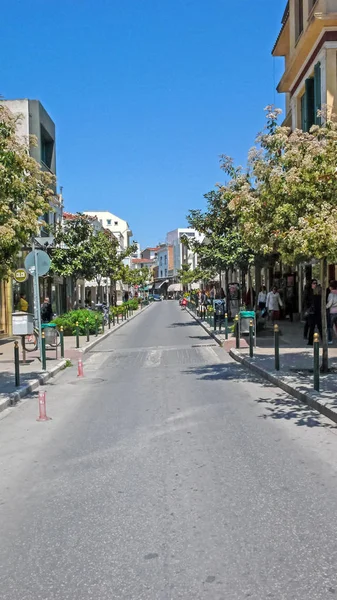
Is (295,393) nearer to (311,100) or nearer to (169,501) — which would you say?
(169,501)

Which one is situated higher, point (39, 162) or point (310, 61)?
point (310, 61)

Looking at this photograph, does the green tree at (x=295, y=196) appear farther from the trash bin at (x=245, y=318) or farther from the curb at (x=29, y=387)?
the trash bin at (x=245, y=318)

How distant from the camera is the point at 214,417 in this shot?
9031 mm

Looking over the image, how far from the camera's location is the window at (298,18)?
2347 centimetres

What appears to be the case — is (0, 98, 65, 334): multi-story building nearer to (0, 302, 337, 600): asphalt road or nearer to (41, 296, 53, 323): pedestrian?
(41, 296, 53, 323): pedestrian

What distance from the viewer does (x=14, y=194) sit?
10.4 m

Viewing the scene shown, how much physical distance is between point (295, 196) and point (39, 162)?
80.6 feet

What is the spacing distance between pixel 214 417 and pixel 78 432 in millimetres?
2028

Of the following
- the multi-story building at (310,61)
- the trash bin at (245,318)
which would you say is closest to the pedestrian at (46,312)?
the trash bin at (245,318)

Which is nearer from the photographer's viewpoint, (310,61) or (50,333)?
(50,333)

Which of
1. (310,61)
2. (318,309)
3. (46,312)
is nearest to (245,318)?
(318,309)

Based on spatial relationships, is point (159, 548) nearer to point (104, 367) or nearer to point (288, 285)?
point (104, 367)

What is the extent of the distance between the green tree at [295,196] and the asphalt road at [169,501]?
290 cm

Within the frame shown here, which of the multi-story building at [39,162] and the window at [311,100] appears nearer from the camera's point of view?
the window at [311,100]
